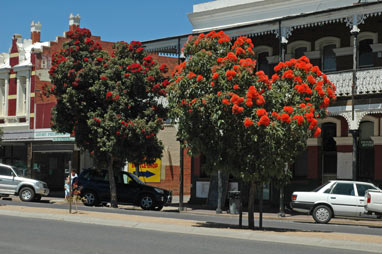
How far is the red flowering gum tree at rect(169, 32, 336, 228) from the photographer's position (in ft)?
52.4

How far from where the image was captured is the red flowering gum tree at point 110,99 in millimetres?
26172

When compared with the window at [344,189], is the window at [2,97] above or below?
above

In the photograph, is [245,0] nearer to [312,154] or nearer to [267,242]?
[312,154]

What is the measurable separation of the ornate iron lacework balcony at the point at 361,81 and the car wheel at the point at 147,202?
8.85m

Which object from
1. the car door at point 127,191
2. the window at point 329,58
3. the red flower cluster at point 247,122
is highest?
the window at point 329,58

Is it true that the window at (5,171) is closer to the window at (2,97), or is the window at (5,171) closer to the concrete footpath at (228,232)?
the concrete footpath at (228,232)

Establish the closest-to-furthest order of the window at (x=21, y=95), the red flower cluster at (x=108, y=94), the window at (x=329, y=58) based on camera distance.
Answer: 1. the red flower cluster at (x=108, y=94)
2. the window at (x=329, y=58)
3. the window at (x=21, y=95)

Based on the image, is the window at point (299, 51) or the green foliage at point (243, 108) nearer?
the green foliage at point (243, 108)

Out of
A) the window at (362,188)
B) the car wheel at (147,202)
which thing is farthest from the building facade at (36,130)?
the window at (362,188)

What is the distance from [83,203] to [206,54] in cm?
1344

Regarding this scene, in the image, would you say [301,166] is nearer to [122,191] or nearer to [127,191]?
[127,191]

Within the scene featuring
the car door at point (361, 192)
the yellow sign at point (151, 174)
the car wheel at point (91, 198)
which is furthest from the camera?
the yellow sign at point (151, 174)

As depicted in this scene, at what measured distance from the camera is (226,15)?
102 feet

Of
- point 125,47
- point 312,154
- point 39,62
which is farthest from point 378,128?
point 39,62
